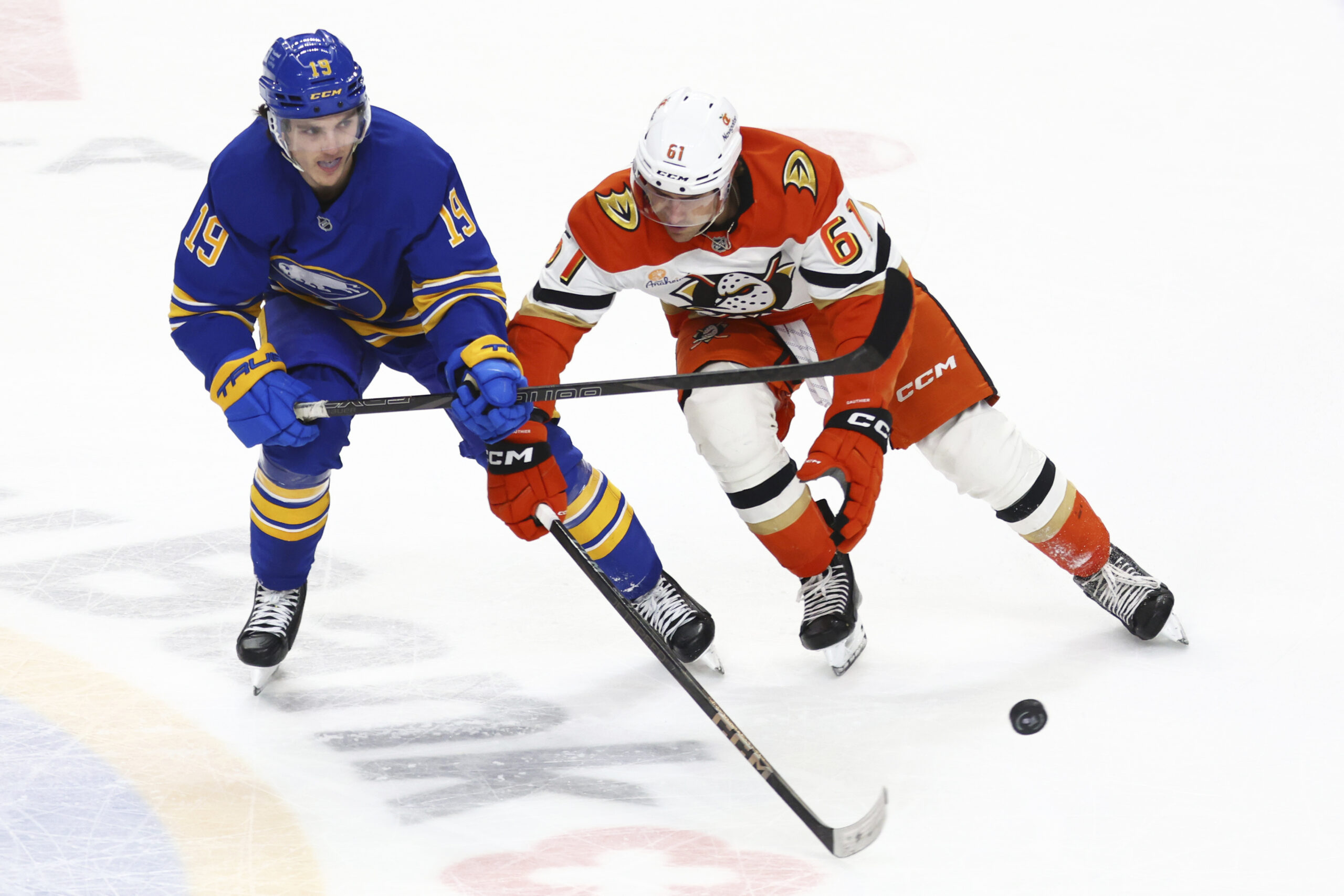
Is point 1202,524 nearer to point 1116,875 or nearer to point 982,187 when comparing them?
point 1116,875

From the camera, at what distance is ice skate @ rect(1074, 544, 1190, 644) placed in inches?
120

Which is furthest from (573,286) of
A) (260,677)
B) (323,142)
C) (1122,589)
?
(1122,589)

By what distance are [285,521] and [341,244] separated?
620mm

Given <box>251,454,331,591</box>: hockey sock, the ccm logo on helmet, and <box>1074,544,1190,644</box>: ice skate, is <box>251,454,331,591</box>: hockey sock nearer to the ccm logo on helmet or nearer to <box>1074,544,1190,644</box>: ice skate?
the ccm logo on helmet

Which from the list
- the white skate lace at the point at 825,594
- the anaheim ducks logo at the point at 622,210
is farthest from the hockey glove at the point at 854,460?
the anaheim ducks logo at the point at 622,210

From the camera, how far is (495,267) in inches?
110

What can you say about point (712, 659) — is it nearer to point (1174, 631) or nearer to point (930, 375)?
point (930, 375)

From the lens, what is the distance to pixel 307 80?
7.89 feet

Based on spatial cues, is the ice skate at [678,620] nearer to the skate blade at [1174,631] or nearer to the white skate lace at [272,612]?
the white skate lace at [272,612]

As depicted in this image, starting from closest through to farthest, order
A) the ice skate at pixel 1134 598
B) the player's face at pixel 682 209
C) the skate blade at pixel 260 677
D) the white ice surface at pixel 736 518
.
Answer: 1. the white ice surface at pixel 736 518
2. the player's face at pixel 682 209
3. the skate blade at pixel 260 677
4. the ice skate at pixel 1134 598

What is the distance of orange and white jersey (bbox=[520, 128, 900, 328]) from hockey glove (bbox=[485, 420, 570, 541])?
30 cm

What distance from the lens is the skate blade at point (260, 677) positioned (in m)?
2.95

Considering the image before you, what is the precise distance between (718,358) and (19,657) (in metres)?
1.71

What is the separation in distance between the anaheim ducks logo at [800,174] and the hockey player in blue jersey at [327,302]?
25.0 inches
